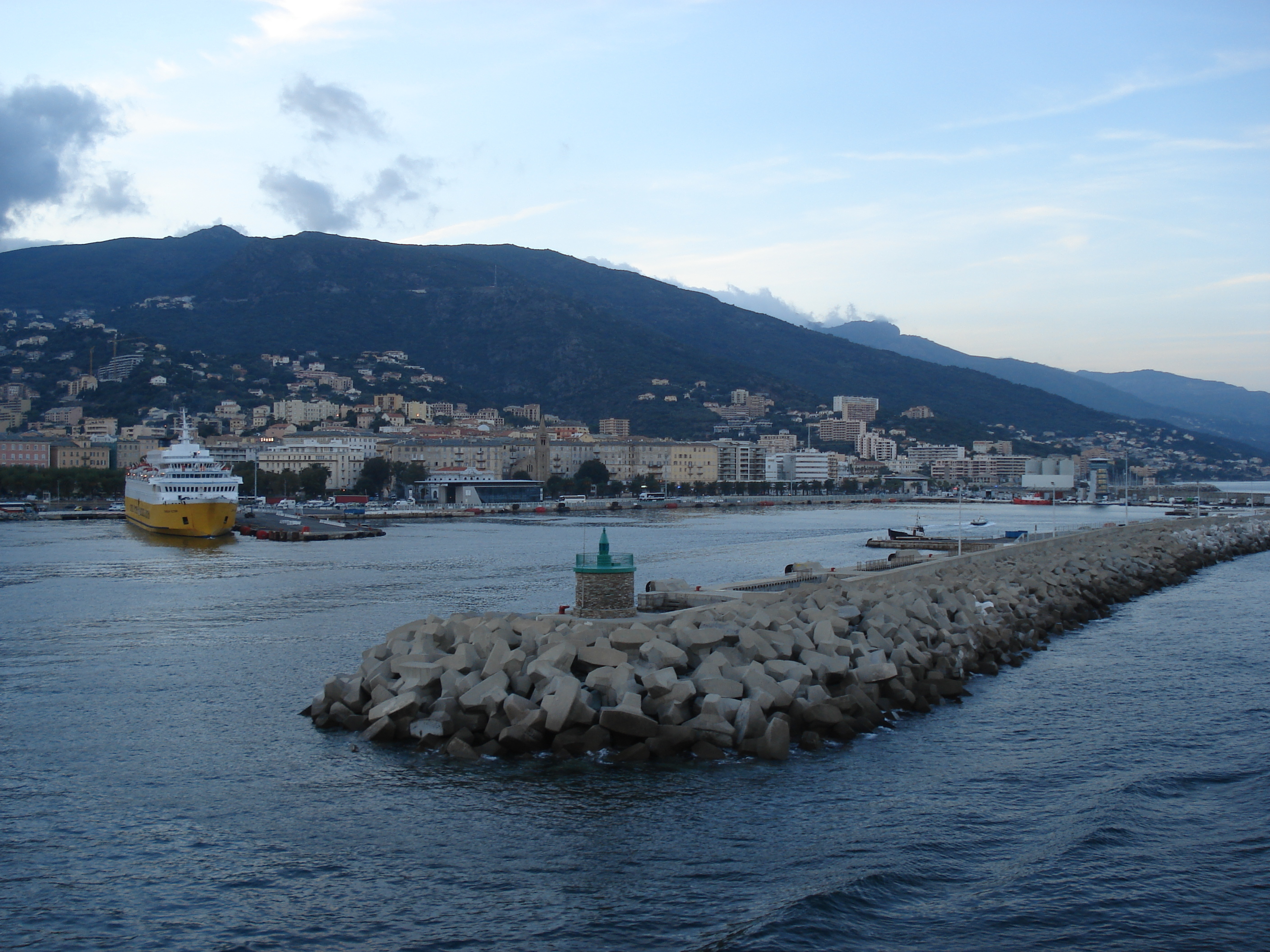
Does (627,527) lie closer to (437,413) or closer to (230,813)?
(230,813)

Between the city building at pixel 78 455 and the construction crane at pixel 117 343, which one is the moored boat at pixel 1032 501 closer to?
the city building at pixel 78 455

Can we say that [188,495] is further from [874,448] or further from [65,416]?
[874,448]

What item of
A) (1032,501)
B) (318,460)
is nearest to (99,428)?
(318,460)

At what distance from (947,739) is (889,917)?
5492mm

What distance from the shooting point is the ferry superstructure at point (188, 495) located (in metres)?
56.7

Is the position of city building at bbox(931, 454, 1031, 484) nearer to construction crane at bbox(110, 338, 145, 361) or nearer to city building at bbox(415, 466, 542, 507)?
city building at bbox(415, 466, 542, 507)

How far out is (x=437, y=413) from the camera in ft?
555

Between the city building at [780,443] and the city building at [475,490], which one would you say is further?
the city building at [780,443]

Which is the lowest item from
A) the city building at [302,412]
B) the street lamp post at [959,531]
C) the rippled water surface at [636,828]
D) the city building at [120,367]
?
the rippled water surface at [636,828]

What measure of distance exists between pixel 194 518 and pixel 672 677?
1928 inches

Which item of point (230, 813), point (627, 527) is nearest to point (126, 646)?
point (230, 813)

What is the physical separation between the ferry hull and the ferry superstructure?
0.02 meters

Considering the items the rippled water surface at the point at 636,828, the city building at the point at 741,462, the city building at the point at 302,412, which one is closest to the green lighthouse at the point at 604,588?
the rippled water surface at the point at 636,828

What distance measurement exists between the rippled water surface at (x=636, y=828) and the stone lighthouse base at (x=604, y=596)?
3.88 metres
